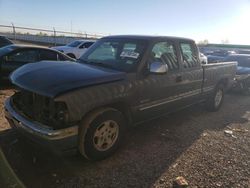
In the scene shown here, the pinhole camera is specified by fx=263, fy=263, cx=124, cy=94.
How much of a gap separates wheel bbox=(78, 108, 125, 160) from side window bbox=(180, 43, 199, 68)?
2.19 m

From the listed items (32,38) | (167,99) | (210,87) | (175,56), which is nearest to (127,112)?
(167,99)

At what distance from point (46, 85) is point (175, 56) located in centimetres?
277

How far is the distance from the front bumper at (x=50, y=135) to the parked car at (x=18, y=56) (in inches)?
191

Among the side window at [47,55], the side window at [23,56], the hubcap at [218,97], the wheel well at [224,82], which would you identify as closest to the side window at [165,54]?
the wheel well at [224,82]

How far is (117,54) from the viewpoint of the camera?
15.4 ft

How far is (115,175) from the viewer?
361 centimetres

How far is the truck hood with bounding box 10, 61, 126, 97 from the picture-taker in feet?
11.0

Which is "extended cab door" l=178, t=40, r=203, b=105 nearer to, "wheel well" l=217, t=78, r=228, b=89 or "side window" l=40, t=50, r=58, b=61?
"wheel well" l=217, t=78, r=228, b=89

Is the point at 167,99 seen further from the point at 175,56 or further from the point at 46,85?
the point at 46,85

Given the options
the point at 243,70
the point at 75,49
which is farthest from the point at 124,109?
the point at 75,49

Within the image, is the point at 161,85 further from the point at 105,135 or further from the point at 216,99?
the point at 216,99

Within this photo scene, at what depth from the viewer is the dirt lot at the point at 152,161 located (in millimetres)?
3498

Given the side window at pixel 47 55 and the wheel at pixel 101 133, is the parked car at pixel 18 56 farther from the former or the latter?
the wheel at pixel 101 133

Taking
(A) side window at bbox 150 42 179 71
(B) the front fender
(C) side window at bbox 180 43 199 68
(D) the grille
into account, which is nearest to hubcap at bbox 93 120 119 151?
(B) the front fender
